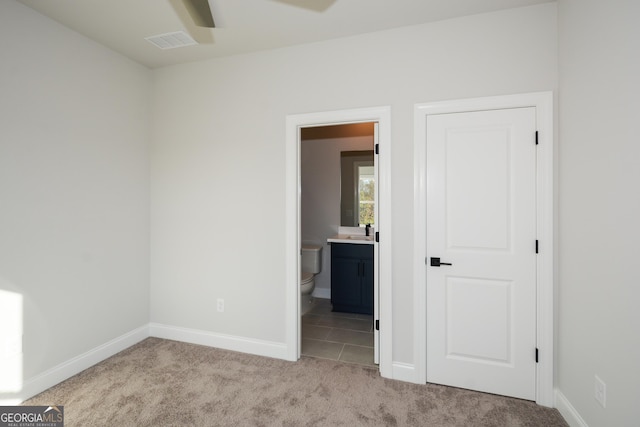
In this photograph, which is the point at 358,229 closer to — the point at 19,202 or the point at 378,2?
the point at 378,2

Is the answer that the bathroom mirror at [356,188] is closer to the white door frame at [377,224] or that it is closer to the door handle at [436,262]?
the white door frame at [377,224]

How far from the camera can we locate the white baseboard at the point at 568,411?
1.75 m

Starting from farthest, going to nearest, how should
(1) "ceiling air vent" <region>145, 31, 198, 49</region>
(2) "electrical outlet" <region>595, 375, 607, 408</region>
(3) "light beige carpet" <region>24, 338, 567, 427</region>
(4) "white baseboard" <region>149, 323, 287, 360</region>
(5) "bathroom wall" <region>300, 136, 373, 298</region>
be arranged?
(5) "bathroom wall" <region>300, 136, 373, 298</region>
(4) "white baseboard" <region>149, 323, 287, 360</region>
(1) "ceiling air vent" <region>145, 31, 198, 49</region>
(3) "light beige carpet" <region>24, 338, 567, 427</region>
(2) "electrical outlet" <region>595, 375, 607, 408</region>

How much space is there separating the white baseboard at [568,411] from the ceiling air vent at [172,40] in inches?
153

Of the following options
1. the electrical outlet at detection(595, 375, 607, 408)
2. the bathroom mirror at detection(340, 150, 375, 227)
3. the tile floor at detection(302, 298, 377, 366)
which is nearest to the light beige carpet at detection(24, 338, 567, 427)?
the tile floor at detection(302, 298, 377, 366)

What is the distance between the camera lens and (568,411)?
1849mm

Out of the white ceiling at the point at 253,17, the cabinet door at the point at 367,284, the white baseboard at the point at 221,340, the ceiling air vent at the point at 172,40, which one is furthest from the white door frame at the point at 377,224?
the cabinet door at the point at 367,284

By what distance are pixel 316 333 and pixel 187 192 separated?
2.06 metres

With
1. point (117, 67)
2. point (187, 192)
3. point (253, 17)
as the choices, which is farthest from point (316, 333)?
point (117, 67)

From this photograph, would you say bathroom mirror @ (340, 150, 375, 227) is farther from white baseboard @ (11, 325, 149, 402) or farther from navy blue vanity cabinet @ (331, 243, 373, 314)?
white baseboard @ (11, 325, 149, 402)

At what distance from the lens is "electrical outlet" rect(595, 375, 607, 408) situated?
1.54 m

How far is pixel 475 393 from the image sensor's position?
7.04 ft

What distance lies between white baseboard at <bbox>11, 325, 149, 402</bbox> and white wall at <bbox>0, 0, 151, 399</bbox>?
0.14 ft

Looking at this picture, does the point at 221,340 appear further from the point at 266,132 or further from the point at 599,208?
the point at 599,208
